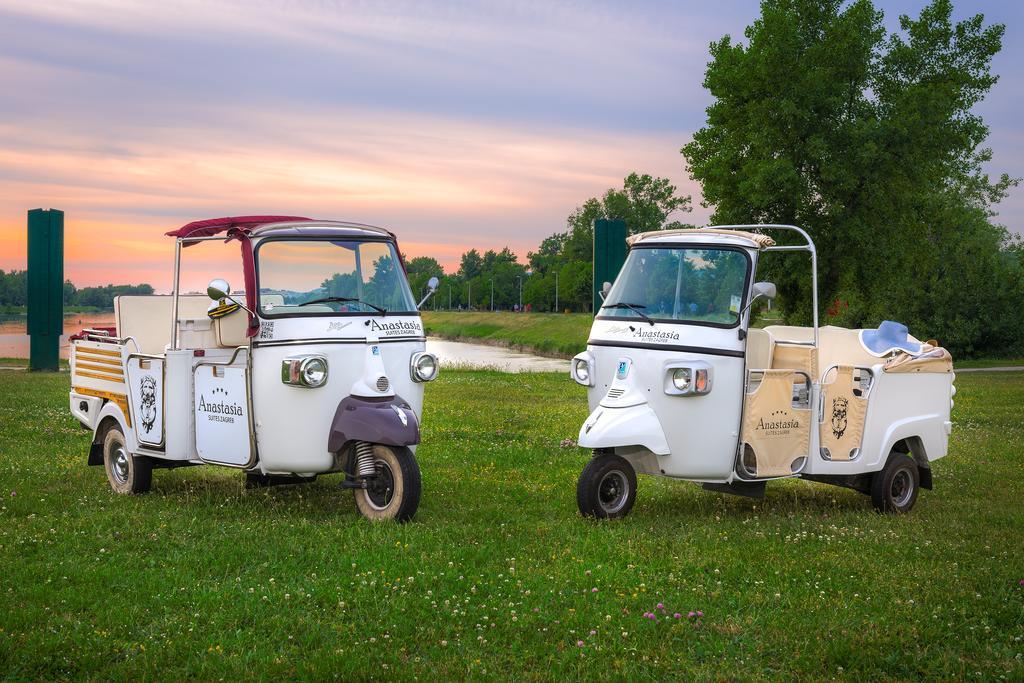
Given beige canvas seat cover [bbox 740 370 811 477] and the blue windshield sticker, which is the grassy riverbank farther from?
the blue windshield sticker

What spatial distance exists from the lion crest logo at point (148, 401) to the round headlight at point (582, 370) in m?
4.32

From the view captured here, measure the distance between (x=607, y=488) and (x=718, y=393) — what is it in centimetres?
138

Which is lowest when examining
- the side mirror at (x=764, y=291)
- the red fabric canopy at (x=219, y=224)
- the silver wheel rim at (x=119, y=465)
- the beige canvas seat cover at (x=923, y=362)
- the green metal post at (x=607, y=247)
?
the silver wheel rim at (x=119, y=465)

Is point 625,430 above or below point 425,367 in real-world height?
below

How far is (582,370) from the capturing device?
10594mm

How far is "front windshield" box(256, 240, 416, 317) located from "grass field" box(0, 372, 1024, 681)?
203 centimetres

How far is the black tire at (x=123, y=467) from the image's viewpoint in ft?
37.6

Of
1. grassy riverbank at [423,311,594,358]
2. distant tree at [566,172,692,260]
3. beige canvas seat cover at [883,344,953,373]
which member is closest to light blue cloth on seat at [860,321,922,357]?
beige canvas seat cover at [883,344,953,373]

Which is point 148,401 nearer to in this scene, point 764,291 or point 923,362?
point 764,291

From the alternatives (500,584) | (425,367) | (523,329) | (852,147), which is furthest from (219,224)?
(523,329)

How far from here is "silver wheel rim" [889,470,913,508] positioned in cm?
1131

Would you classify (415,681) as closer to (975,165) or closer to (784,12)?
(784,12)

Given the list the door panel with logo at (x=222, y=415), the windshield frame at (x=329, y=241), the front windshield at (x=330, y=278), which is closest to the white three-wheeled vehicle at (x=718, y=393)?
the windshield frame at (x=329, y=241)

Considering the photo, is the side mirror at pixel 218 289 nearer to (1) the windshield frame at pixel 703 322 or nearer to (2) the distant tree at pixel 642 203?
(1) the windshield frame at pixel 703 322
